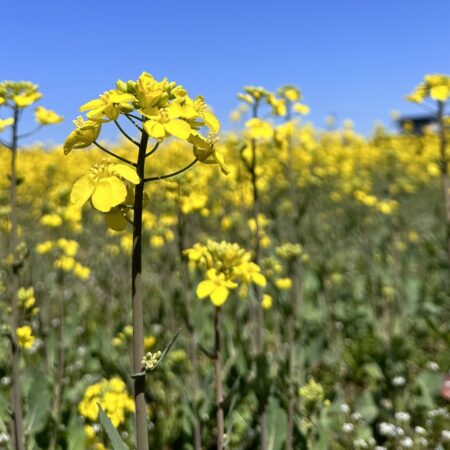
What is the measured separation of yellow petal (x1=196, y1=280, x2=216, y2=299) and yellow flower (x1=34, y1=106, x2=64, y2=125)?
1336 millimetres

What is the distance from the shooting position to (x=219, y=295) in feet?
6.11

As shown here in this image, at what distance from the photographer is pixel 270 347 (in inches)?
193

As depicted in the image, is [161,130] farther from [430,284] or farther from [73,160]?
[73,160]

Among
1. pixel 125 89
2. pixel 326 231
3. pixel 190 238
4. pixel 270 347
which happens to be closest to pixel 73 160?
pixel 326 231

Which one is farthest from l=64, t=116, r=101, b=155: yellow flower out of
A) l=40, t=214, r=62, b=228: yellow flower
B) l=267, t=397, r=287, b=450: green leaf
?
l=40, t=214, r=62, b=228: yellow flower

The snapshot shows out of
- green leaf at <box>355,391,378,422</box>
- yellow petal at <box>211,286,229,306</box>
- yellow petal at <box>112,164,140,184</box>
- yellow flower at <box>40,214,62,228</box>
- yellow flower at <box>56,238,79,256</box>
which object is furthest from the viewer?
yellow flower at <box>56,238,79,256</box>

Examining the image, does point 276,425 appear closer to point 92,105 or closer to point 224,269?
point 224,269

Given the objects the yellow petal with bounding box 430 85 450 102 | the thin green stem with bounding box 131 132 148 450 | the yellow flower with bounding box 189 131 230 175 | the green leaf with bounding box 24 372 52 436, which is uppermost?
the yellow petal with bounding box 430 85 450 102

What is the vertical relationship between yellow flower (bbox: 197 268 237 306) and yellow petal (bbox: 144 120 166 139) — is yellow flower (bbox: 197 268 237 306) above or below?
below

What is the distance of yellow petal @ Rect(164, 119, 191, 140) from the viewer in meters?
1.31

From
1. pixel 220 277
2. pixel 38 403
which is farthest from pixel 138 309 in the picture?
pixel 38 403

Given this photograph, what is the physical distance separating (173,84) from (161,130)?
194 millimetres

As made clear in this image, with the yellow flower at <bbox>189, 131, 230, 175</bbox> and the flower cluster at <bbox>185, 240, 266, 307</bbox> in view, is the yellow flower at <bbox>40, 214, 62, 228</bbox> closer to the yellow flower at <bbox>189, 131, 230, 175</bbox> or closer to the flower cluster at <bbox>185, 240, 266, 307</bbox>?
the flower cluster at <bbox>185, 240, 266, 307</bbox>

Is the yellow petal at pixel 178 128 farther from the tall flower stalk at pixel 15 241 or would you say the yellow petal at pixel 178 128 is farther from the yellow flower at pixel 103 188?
the tall flower stalk at pixel 15 241
